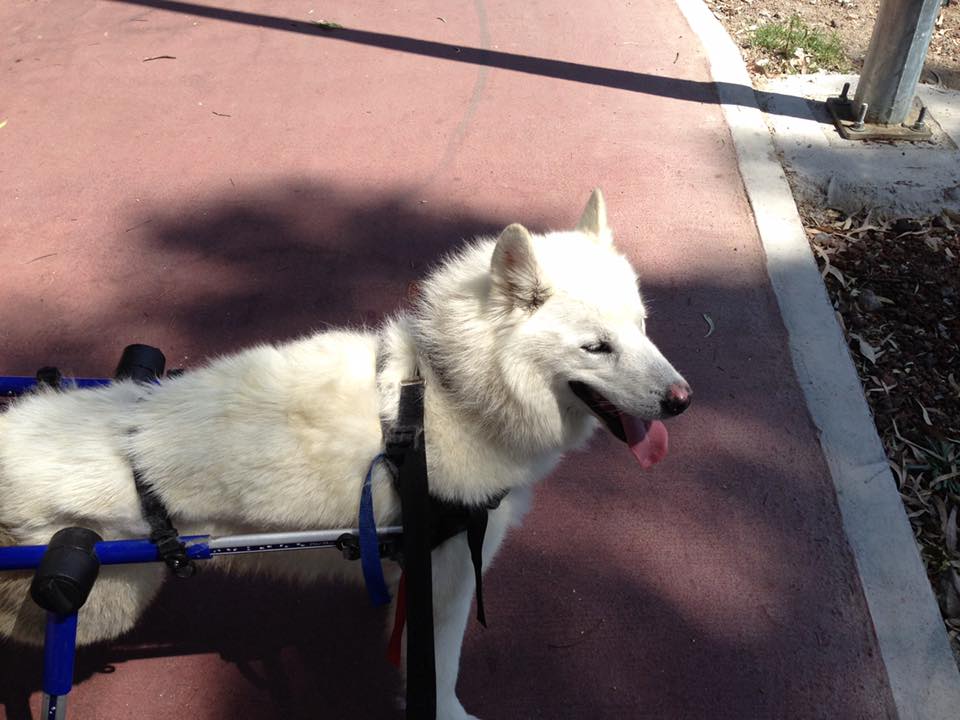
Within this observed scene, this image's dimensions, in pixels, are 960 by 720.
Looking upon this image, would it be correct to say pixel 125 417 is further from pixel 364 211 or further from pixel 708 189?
pixel 708 189

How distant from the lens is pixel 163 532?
1852 millimetres

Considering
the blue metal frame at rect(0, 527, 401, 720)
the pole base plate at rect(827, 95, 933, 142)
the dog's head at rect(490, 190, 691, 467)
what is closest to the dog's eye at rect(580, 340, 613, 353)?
the dog's head at rect(490, 190, 691, 467)

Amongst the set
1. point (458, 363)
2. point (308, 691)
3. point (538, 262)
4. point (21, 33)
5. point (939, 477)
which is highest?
point (538, 262)

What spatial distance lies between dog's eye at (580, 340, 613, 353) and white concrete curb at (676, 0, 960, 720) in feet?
5.28

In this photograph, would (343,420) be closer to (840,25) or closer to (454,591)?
(454,591)

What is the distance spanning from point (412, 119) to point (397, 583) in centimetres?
373

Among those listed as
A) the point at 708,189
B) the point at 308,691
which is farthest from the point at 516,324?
the point at 708,189

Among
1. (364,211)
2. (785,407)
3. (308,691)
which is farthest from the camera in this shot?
(364,211)

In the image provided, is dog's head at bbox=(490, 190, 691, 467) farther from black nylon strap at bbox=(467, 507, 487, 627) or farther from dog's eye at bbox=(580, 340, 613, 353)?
black nylon strap at bbox=(467, 507, 487, 627)

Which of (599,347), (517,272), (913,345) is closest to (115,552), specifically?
(517,272)

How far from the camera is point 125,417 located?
1.99 m

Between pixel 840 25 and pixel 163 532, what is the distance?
6375mm

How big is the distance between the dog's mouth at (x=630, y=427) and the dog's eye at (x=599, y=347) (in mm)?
95

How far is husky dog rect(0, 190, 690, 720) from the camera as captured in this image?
1913 mm
